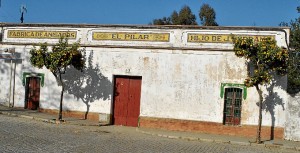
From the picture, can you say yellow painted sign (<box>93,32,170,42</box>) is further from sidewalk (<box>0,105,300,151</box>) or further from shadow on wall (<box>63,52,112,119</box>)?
sidewalk (<box>0,105,300,151</box>)

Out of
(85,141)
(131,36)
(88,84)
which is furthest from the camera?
(88,84)

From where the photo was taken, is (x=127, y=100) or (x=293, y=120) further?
(x=127, y=100)

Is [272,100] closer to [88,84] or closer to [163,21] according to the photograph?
[88,84]

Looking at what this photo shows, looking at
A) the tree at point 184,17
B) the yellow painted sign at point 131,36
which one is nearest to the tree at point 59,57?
the yellow painted sign at point 131,36

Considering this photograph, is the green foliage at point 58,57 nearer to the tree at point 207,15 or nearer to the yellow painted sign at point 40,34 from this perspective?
the yellow painted sign at point 40,34

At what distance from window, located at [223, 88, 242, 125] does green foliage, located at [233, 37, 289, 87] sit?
1667 mm

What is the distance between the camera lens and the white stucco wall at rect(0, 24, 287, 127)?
15.5 m

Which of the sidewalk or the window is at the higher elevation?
the window

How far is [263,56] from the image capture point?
13.6m

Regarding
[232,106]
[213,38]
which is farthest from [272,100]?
[213,38]

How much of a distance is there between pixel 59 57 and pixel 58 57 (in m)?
0.05

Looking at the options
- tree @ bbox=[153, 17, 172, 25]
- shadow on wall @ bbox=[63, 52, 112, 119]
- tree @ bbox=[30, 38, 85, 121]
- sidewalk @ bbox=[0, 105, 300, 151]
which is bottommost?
sidewalk @ bbox=[0, 105, 300, 151]

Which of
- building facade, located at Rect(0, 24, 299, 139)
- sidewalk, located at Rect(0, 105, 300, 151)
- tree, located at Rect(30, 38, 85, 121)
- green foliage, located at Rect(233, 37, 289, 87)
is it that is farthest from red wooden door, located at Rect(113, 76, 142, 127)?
green foliage, located at Rect(233, 37, 289, 87)

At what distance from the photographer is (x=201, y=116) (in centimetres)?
1602
